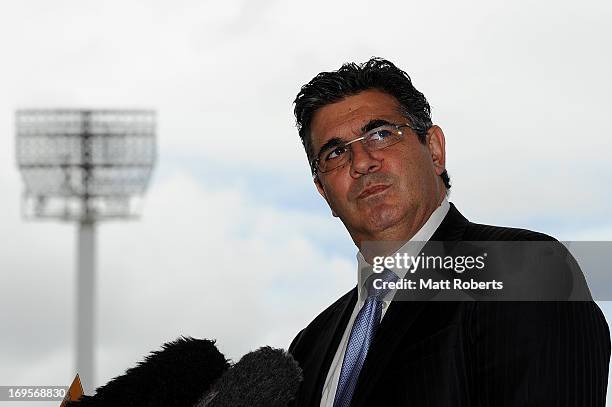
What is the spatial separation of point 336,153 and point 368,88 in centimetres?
27

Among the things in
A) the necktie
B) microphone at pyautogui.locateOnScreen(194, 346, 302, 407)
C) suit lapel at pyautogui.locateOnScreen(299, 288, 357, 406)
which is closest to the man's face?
the necktie

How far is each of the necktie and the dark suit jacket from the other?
0.23ft

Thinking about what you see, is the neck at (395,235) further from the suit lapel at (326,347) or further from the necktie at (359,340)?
the suit lapel at (326,347)

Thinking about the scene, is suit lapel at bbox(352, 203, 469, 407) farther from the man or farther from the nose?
the nose

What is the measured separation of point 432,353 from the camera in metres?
3.02

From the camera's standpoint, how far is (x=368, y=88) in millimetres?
3627

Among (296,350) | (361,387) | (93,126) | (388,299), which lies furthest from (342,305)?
(93,126)

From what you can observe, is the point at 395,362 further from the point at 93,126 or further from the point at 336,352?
the point at 93,126

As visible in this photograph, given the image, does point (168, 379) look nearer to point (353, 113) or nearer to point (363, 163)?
point (363, 163)

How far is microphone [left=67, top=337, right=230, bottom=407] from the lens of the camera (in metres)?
2.96

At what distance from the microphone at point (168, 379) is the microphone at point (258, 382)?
0.06 metres

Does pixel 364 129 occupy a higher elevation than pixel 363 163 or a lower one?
higher

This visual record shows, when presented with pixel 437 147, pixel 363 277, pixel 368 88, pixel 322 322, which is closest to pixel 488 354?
pixel 363 277

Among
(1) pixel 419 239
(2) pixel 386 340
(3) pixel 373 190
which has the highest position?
(3) pixel 373 190
